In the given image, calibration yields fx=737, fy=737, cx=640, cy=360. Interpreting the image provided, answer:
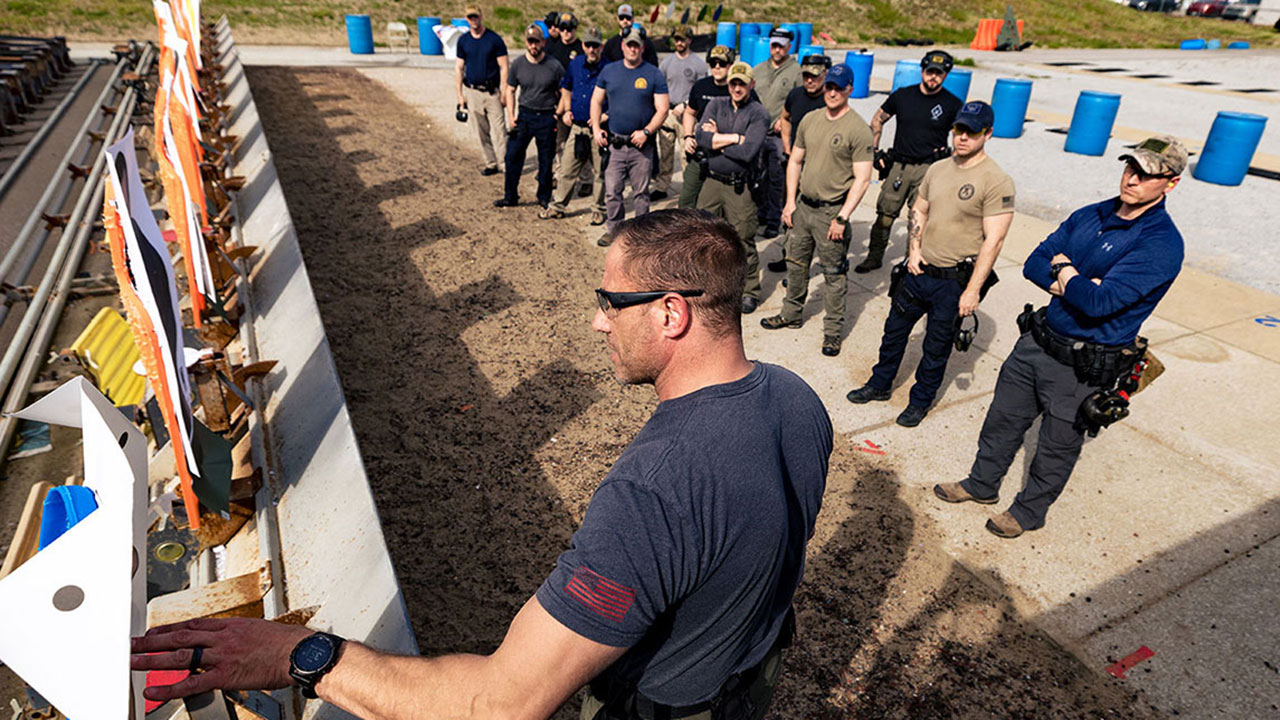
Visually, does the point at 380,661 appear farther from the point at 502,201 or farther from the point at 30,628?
the point at 502,201

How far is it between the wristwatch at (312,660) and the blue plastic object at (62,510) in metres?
0.92

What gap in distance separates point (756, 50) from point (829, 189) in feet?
52.9

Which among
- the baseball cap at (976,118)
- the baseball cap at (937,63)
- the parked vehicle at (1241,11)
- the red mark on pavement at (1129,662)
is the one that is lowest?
the red mark on pavement at (1129,662)

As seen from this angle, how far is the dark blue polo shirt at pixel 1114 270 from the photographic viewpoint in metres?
3.57

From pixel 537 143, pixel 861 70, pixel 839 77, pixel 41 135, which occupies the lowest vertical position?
pixel 41 135

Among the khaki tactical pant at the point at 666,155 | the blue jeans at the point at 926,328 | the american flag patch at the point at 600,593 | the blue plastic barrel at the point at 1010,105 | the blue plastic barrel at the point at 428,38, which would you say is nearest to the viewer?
the american flag patch at the point at 600,593

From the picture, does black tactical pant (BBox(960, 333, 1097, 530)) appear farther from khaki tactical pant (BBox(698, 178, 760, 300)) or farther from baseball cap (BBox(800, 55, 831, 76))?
baseball cap (BBox(800, 55, 831, 76))

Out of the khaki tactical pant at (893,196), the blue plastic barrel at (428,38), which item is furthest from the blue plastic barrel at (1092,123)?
the blue plastic barrel at (428,38)

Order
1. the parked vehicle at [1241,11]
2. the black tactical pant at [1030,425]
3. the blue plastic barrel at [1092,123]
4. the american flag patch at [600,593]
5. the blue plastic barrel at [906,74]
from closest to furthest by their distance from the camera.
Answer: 1. the american flag patch at [600,593]
2. the black tactical pant at [1030,425]
3. the blue plastic barrel at [1092,123]
4. the blue plastic barrel at [906,74]
5. the parked vehicle at [1241,11]

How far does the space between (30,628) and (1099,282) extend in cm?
435

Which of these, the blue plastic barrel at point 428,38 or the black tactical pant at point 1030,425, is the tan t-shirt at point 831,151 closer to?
the black tactical pant at point 1030,425

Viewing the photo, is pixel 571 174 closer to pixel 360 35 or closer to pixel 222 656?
pixel 222 656

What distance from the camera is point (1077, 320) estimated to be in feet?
12.6

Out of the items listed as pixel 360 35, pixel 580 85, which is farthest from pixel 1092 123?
pixel 360 35
